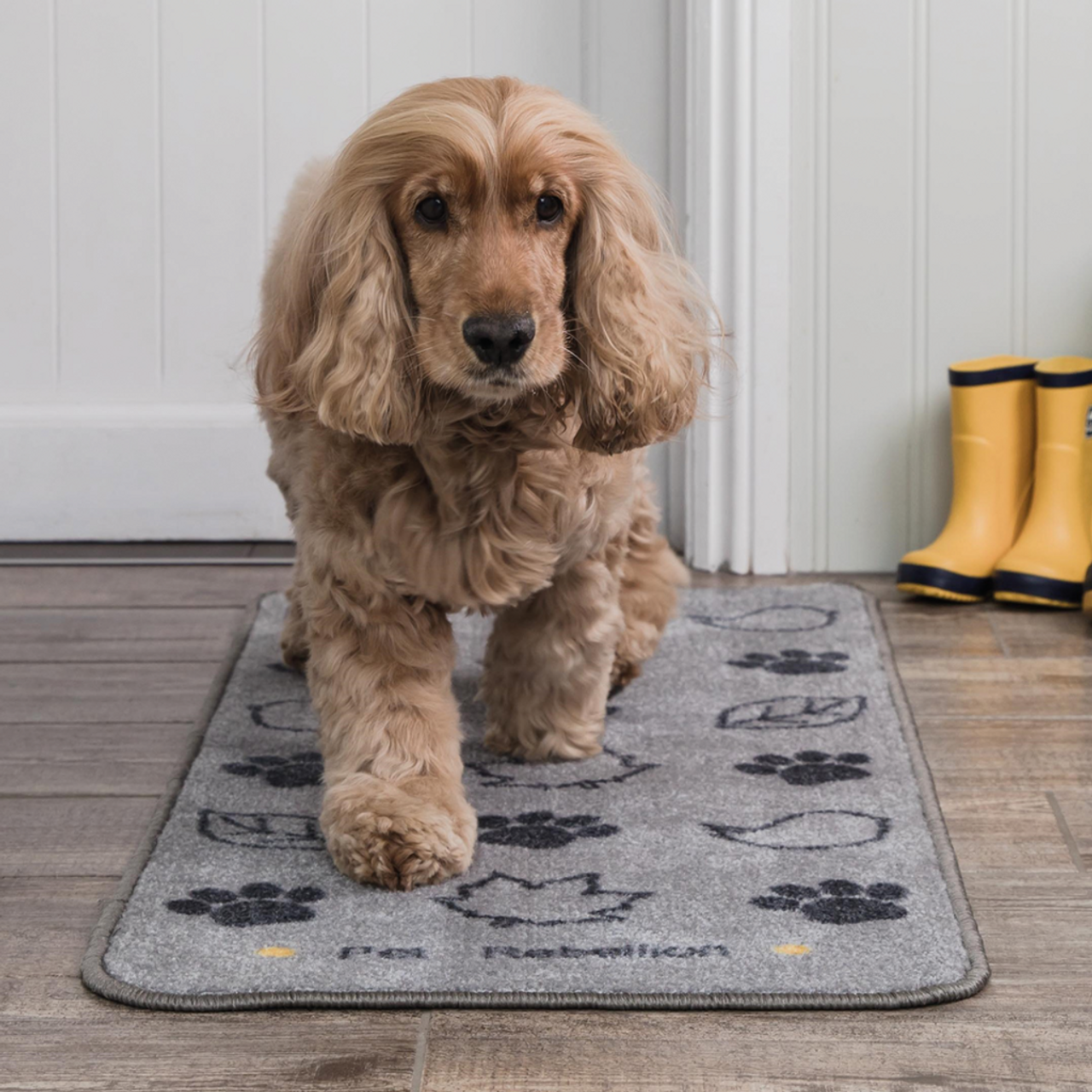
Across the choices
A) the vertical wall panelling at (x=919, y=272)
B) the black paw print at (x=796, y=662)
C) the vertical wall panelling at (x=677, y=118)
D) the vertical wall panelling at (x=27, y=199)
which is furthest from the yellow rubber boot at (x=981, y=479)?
the vertical wall panelling at (x=27, y=199)

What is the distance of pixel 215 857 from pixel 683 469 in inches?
55.0

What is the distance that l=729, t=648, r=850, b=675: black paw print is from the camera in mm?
1948

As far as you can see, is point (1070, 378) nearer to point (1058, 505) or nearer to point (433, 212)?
point (1058, 505)

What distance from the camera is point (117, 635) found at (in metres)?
2.12

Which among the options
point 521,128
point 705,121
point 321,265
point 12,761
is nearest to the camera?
point 521,128

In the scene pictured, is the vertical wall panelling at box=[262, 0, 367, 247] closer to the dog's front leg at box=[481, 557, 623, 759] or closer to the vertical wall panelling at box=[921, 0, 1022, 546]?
the vertical wall panelling at box=[921, 0, 1022, 546]

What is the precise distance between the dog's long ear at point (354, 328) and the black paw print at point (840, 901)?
1.75 ft

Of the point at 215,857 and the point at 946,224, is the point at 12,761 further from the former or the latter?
the point at 946,224

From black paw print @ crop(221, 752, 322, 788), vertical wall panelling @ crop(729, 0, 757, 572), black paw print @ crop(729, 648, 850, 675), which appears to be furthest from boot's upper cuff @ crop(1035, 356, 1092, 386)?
black paw print @ crop(221, 752, 322, 788)

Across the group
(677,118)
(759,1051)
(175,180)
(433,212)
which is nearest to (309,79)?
(175,180)

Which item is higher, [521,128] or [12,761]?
[521,128]

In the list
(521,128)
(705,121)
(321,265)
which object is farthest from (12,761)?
(705,121)

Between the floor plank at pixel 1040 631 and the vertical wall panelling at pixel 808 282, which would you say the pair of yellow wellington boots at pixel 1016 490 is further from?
the vertical wall panelling at pixel 808 282

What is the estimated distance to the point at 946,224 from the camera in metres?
2.38
